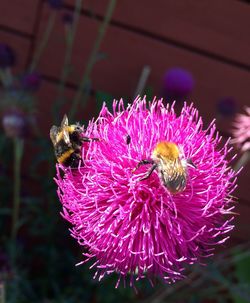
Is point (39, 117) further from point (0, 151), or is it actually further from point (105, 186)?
point (105, 186)

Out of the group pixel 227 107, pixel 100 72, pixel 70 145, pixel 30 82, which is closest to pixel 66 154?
pixel 70 145

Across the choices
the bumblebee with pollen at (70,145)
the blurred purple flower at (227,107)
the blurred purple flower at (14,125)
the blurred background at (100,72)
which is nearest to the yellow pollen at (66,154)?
the bumblebee with pollen at (70,145)

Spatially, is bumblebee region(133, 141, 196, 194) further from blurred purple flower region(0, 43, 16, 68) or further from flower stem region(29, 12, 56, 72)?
flower stem region(29, 12, 56, 72)

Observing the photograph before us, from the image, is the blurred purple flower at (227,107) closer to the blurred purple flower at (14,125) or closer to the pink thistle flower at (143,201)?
the blurred purple flower at (14,125)

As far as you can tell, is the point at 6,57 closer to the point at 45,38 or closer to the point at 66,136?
the point at 45,38

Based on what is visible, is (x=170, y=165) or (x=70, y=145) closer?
(x=170, y=165)

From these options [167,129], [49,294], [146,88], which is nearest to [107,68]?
[146,88]
